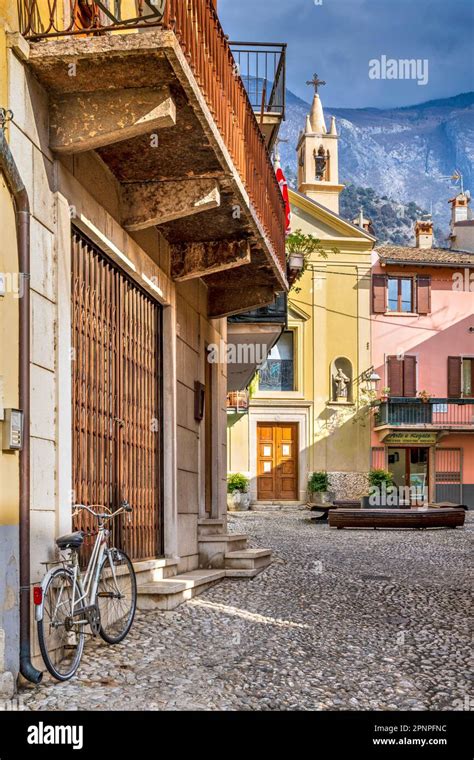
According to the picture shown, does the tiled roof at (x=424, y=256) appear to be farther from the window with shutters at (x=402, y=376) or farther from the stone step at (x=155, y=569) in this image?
the stone step at (x=155, y=569)

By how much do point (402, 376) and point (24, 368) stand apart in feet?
95.3

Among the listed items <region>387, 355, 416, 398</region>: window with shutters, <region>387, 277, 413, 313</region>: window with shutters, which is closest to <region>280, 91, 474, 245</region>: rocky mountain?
<region>387, 277, 413, 313</region>: window with shutters

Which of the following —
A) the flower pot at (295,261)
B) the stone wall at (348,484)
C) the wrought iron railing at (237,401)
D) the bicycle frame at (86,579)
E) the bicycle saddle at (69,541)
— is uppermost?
the flower pot at (295,261)

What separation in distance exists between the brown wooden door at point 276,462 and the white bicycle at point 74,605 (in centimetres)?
2577

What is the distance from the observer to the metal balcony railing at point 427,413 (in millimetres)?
32156

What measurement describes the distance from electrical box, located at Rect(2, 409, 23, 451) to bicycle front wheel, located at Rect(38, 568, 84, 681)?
0.78 meters

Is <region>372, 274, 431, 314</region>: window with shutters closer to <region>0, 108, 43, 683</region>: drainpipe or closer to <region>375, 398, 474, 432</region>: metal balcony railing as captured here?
<region>375, 398, 474, 432</region>: metal balcony railing

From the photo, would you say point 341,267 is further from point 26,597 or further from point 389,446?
point 26,597

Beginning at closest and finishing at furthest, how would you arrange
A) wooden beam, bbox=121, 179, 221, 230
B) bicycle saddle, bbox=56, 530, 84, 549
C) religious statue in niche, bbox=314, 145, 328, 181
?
1. bicycle saddle, bbox=56, 530, 84, 549
2. wooden beam, bbox=121, 179, 221, 230
3. religious statue in niche, bbox=314, 145, 328, 181

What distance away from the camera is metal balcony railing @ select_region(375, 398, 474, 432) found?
105 feet

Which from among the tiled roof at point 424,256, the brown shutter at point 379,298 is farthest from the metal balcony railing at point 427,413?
the tiled roof at point 424,256

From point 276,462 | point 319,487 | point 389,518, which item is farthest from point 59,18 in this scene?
point 276,462

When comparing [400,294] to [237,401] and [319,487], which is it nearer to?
[237,401]

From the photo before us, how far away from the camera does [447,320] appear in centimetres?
3469
